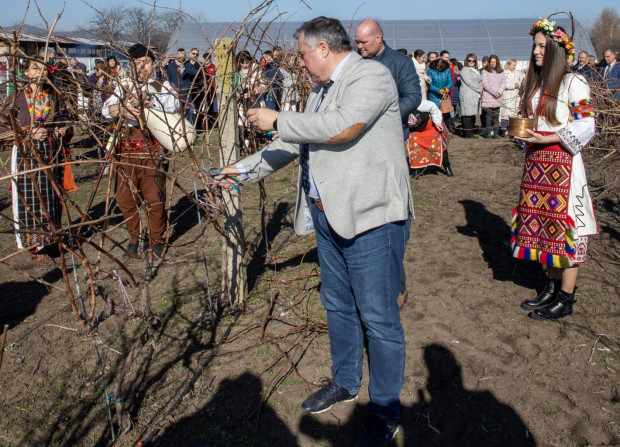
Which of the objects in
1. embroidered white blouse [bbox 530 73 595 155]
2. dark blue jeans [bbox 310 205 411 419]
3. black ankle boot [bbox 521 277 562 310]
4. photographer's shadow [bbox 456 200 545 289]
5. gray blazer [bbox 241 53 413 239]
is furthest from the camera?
photographer's shadow [bbox 456 200 545 289]

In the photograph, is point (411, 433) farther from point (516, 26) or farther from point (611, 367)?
point (516, 26)

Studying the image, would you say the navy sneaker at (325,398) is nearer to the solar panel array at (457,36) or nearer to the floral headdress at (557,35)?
the floral headdress at (557,35)

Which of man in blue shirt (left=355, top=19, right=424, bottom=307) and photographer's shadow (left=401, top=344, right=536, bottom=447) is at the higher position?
man in blue shirt (left=355, top=19, right=424, bottom=307)

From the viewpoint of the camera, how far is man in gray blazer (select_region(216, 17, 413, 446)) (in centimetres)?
208

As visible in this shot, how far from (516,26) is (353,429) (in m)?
23.2

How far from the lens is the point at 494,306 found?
3.65m

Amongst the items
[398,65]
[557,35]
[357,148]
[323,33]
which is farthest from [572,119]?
[323,33]

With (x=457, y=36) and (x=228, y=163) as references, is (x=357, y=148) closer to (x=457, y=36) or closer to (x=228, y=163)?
(x=228, y=163)

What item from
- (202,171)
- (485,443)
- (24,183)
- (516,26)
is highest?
(516,26)

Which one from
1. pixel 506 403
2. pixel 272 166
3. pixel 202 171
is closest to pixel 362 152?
pixel 272 166

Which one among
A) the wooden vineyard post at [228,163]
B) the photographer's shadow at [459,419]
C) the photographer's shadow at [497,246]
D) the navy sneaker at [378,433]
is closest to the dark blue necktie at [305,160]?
the wooden vineyard post at [228,163]

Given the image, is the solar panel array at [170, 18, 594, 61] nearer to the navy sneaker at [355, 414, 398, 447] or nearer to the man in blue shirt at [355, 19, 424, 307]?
the man in blue shirt at [355, 19, 424, 307]

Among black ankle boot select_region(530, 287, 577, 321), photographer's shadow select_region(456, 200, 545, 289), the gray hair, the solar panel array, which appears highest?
the solar panel array

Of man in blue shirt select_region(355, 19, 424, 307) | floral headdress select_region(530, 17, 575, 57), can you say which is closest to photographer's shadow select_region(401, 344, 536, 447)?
floral headdress select_region(530, 17, 575, 57)
